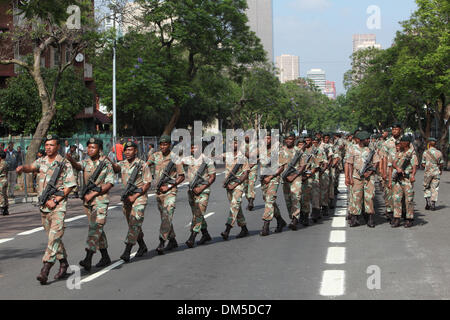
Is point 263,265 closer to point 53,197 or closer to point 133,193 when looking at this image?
point 133,193

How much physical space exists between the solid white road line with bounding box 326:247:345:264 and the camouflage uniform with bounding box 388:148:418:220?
264 cm

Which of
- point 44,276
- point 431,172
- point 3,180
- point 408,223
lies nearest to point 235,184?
point 408,223

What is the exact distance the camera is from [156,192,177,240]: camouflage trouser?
951cm

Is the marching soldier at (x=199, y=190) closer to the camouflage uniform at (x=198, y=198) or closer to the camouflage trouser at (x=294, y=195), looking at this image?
the camouflage uniform at (x=198, y=198)

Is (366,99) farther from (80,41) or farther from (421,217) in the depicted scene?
(421,217)

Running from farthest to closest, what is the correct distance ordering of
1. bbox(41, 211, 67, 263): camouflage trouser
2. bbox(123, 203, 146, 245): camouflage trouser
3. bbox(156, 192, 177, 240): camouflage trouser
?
bbox(156, 192, 177, 240): camouflage trouser < bbox(123, 203, 146, 245): camouflage trouser < bbox(41, 211, 67, 263): camouflage trouser

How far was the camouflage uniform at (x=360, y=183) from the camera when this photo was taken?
476 inches

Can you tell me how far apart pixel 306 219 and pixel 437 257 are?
385cm

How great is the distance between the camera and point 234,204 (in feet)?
35.1

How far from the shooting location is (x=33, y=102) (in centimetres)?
3469

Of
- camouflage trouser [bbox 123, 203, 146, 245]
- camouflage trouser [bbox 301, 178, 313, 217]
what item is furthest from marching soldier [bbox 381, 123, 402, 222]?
camouflage trouser [bbox 123, 203, 146, 245]

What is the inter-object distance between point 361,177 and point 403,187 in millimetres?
773

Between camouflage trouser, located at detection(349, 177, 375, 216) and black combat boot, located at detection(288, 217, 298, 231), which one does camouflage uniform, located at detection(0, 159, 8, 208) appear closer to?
black combat boot, located at detection(288, 217, 298, 231)

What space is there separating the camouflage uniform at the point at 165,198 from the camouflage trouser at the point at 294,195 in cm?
280
